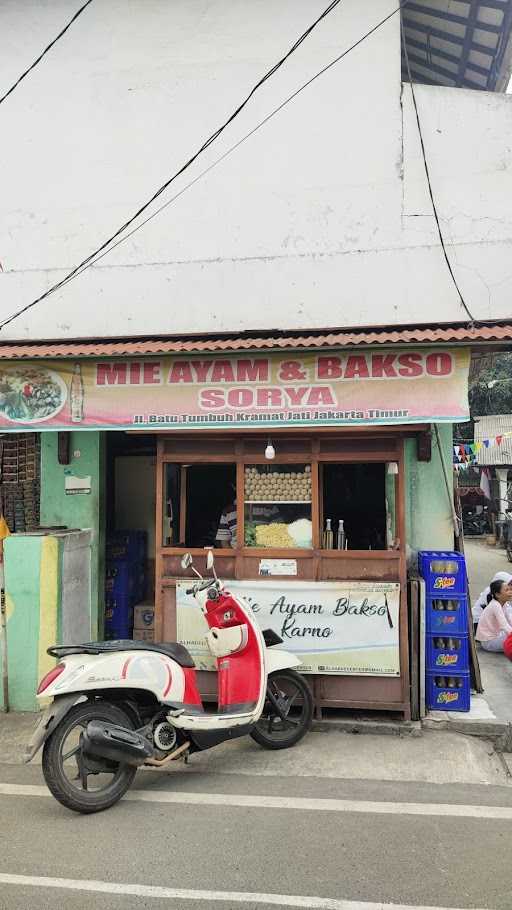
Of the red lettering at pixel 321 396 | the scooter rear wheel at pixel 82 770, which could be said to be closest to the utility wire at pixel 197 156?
the red lettering at pixel 321 396

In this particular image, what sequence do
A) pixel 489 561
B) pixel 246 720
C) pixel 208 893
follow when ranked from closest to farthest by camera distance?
pixel 208 893 → pixel 246 720 → pixel 489 561

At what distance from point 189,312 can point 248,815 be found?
5429 mm

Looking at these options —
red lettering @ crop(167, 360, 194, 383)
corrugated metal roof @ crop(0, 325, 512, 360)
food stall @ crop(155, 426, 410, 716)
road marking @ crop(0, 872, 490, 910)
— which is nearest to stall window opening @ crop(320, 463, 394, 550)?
food stall @ crop(155, 426, 410, 716)

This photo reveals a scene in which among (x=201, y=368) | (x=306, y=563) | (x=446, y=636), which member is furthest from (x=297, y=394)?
(x=446, y=636)

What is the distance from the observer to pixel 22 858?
11.7 ft

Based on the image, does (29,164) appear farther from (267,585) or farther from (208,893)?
(208,893)

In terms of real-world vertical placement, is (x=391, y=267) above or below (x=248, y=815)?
above

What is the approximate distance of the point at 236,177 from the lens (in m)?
7.63

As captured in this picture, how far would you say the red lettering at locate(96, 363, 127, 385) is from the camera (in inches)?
242

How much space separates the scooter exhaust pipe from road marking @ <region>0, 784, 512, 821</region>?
0.38 meters

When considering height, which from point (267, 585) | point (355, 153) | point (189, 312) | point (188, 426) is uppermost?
point (355, 153)

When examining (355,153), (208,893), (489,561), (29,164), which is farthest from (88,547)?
(489,561)

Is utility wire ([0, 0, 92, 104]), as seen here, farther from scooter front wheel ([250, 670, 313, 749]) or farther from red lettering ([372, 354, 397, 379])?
scooter front wheel ([250, 670, 313, 749])

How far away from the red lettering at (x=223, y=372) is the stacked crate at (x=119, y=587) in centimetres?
308
